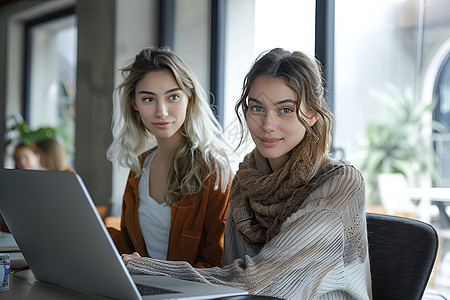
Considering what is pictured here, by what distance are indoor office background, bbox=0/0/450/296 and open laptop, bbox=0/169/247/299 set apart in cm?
201

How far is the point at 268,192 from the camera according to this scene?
1544 millimetres

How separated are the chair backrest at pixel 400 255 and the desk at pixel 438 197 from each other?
226 cm

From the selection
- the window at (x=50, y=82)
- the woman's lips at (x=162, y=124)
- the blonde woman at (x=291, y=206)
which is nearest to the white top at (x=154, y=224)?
the woman's lips at (x=162, y=124)

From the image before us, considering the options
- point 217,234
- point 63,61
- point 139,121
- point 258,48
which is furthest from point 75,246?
point 63,61

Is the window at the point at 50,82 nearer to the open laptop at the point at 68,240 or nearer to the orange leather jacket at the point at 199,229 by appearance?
the orange leather jacket at the point at 199,229

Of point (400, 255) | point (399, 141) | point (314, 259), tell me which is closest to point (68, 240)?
point (314, 259)

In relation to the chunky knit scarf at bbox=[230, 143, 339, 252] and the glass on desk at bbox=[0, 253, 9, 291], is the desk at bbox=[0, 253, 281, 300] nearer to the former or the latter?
the glass on desk at bbox=[0, 253, 9, 291]

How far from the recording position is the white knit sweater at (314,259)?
1.21m

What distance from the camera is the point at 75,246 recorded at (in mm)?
989

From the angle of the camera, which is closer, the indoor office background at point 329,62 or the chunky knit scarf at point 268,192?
the chunky knit scarf at point 268,192

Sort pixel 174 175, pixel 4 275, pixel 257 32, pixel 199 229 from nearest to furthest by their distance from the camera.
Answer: pixel 4 275, pixel 199 229, pixel 174 175, pixel 257 32

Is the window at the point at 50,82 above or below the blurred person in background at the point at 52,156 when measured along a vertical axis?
above

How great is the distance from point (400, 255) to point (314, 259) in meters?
0.35

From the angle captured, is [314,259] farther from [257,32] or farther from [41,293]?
[257,32]
